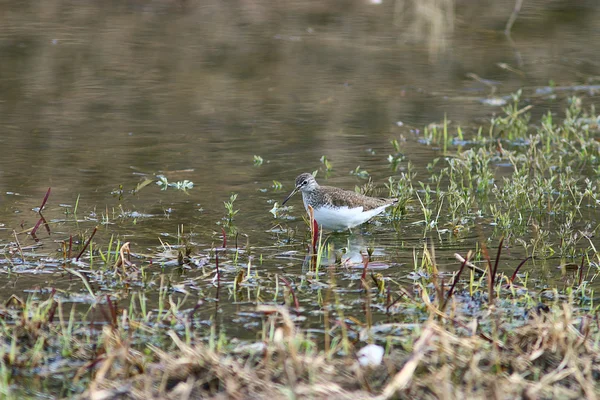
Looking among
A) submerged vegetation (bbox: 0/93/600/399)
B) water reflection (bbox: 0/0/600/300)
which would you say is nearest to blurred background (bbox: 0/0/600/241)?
water reflection (bbox: 0/0/600/300)

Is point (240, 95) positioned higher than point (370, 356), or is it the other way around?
point (370, 356)

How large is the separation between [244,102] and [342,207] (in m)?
5.21

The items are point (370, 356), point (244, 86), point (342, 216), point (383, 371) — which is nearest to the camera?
point (383, 371)

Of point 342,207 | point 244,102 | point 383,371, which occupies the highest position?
point 383,371

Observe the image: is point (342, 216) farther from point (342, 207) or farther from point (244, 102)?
point (244, 102)

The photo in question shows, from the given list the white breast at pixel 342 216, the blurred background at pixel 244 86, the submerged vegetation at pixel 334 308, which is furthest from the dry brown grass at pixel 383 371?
the blurred background at pixel 244 86

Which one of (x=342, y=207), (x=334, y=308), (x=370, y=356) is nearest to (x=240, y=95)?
(x=342, y=207)

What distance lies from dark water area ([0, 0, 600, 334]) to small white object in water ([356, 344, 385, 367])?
1.30 metres

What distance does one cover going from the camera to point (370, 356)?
5.34 metres

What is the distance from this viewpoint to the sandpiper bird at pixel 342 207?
27.7ft

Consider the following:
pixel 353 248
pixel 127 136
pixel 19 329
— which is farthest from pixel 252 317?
pixel 127 136

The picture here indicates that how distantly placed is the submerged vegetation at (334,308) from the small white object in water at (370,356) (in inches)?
1.3

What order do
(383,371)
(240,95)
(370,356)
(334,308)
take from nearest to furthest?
(383,371) < (370,356) < (334,308) < (240,95)

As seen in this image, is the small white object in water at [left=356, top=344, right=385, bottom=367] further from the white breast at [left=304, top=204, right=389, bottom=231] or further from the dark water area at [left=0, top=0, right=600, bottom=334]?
the white breast at [left=304, top=204, right=389, bottom=231]
